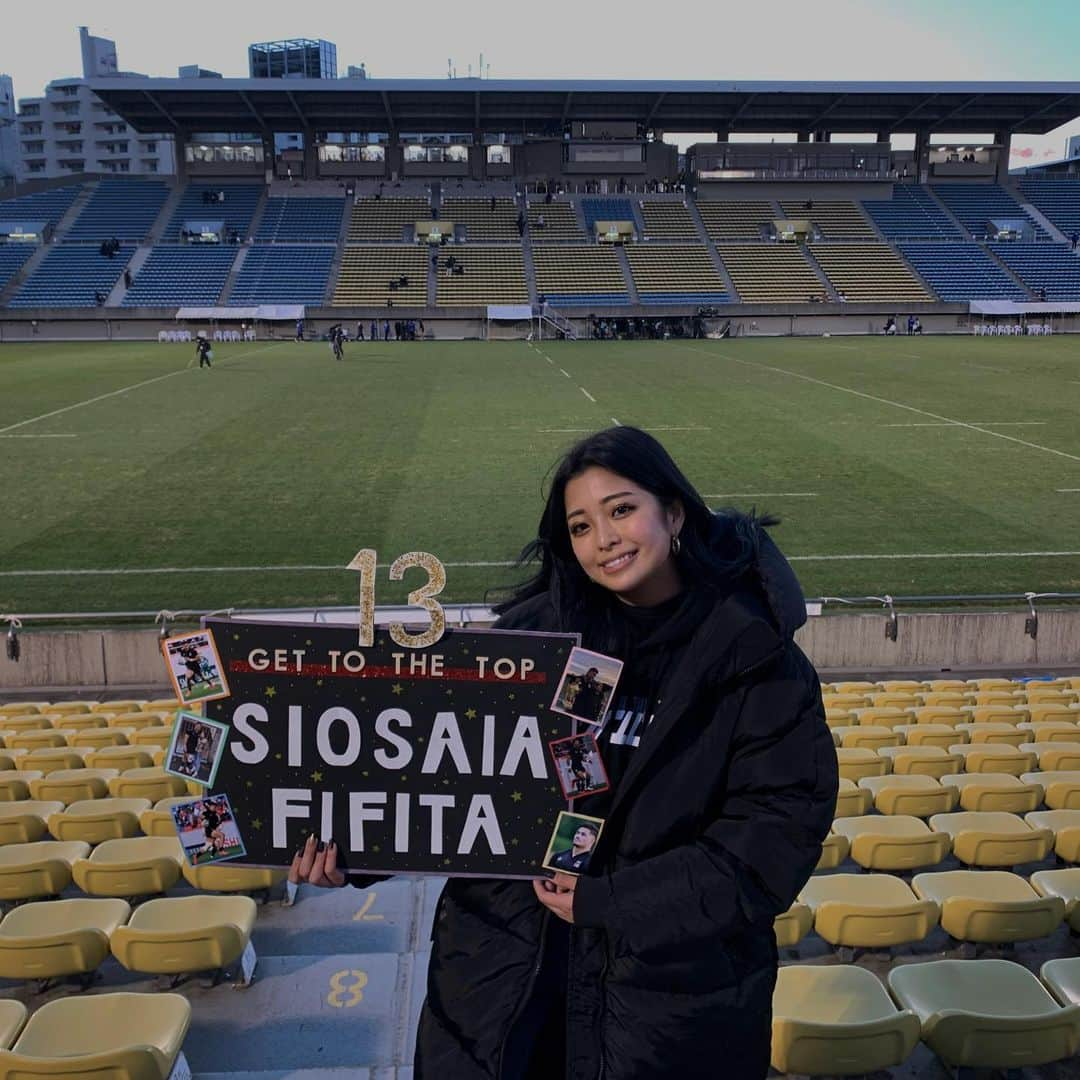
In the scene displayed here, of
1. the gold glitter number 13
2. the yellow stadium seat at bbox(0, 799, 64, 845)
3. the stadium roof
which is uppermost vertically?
the stadium roof

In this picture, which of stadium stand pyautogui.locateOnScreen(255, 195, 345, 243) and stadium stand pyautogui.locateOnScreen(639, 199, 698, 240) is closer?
stadium stand pyautogui.locateOnScreen(255, 195, 345, 243)

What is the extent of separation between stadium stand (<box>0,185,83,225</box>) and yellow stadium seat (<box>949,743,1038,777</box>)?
66294 millimetres

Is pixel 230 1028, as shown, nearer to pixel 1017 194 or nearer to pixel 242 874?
pixel 242 874

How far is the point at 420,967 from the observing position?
4.10 m

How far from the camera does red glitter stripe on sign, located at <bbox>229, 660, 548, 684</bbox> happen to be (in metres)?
2.25

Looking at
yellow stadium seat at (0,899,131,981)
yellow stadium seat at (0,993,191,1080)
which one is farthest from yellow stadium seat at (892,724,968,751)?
yellow stadium seat at (0,993,191,1080)

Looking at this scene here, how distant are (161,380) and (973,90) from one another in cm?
5144

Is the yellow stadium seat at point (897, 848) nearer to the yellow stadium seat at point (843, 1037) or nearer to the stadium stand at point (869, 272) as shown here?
the yellow stadium seat at point (843, 1037)

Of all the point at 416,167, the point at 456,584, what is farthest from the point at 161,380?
the point at 416,167

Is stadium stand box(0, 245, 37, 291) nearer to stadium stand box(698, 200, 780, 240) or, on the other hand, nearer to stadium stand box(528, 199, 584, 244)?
stadium stand box(528, 199, 584, 244)

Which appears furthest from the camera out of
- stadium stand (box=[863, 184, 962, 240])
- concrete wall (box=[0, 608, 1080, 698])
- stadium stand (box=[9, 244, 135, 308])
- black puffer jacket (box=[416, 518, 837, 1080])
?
stadium stand (box=[863, 184, 962, 240])

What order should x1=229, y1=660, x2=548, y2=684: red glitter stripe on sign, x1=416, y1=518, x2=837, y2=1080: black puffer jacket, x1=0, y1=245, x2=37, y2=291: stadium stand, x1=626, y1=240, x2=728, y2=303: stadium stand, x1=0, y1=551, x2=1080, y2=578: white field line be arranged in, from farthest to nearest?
1. x1=626, y1=240, x2=728, y2=303: stadium stand
2. x1=0, y1=245, x2=37, y2=291: stadium stand
3. x1=0, y1=551, x2=1080, y2=578: white field line
4. x1=229, y1=660, x2=548, y2=684: red glitter stripe on sign
5. x1=416, y1=518, x2=837, y2=1080: black puffer jacket

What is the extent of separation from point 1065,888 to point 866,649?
690 centimetres

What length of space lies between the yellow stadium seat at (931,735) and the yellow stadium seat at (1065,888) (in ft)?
9.01
